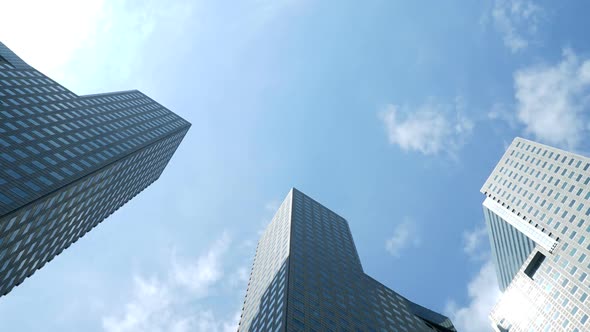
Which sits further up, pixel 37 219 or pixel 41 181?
pixel 41 181

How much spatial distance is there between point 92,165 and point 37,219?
17128mm

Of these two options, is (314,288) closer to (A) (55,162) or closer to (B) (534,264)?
(A) (55,162)

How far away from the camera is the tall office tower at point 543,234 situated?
95375 millimetres

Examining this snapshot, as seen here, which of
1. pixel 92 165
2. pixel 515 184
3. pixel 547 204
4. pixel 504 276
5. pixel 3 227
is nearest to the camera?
pixel 3 227

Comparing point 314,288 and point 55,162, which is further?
point 314,288

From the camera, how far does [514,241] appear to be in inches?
5364

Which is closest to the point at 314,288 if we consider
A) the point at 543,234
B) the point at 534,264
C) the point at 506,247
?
the point at 543,234

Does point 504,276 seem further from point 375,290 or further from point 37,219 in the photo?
point 37,219

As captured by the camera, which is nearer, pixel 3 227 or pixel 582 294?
pixel 3 227

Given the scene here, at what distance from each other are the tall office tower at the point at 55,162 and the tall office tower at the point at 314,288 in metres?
41.0

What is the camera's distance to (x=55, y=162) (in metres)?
81.2

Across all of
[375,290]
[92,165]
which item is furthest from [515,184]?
[92,165]

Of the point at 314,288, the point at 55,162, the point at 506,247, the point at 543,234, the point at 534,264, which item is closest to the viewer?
the point at 55,162

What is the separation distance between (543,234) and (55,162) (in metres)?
106
